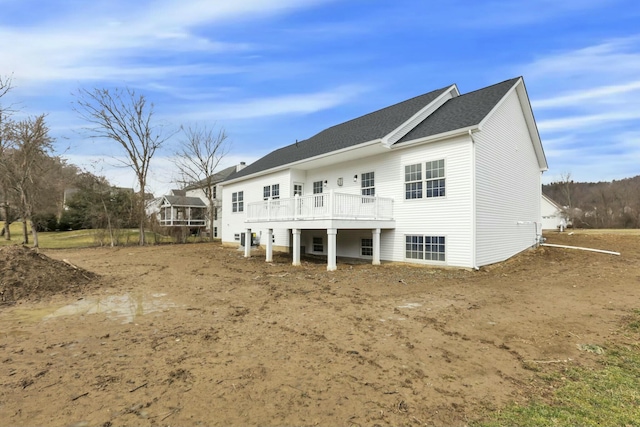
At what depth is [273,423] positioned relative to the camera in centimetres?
257

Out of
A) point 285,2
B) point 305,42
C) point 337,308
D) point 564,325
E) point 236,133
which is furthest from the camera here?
point 236,133

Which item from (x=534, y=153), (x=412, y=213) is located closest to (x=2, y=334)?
(x=412, y=213)

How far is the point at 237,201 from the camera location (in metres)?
21.8

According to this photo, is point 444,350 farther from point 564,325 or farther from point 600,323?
point 600,323

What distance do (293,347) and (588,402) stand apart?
3.17 metres

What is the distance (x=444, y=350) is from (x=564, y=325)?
2.60m

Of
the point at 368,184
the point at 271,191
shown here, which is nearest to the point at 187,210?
the point at 271,191

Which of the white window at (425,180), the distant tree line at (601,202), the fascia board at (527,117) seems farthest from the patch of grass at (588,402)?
the distant tree line at (601,202)

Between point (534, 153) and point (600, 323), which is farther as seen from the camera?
point (534, 153)

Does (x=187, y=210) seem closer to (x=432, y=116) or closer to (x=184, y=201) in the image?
(x=184, y=201)

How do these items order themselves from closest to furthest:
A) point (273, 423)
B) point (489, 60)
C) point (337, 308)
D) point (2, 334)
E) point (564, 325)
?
point (273, 423) < point (2, 334) < point (564, 325) < point (337, 308) < point (489, 60)

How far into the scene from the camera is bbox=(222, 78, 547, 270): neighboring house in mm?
10766

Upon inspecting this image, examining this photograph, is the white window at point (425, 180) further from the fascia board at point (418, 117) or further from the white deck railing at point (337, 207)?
the fascia board at point (418, 117)

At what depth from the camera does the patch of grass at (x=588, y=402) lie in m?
2.62
